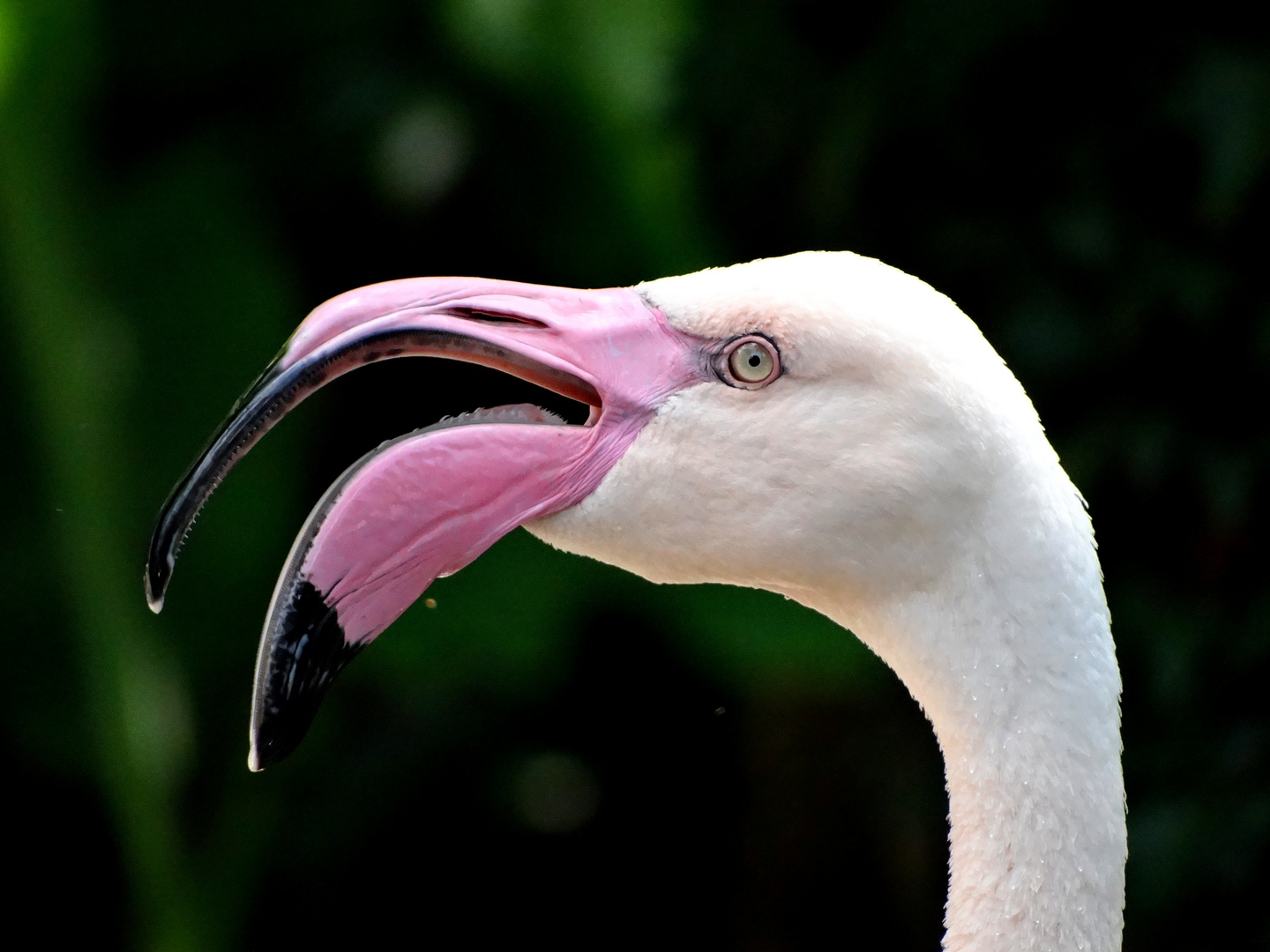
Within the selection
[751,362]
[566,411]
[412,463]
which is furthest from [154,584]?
[566,411]

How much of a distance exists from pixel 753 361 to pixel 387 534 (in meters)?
0.36

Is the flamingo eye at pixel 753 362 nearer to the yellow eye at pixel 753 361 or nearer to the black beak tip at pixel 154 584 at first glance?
the yellow eye at pixel 753 361

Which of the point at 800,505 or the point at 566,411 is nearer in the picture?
the point at 800,505

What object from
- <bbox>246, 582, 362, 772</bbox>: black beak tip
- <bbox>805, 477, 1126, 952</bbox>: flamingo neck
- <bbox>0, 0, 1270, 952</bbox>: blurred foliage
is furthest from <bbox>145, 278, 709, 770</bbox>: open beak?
<bbox>0, 0, 1270, 952</bbox>: blurred foliage

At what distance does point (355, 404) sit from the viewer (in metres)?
3.41

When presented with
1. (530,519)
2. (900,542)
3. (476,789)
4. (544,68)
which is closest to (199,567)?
(476,789)

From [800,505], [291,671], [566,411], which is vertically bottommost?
[291,671]

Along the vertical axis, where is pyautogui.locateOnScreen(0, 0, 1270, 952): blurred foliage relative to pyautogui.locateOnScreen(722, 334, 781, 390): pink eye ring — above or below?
above

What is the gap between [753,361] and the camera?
50.4 inches

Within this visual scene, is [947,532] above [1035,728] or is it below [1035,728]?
above

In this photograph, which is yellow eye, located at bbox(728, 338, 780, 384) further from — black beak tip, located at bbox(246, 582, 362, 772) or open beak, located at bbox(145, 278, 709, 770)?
black beak tip, located at bbox(246, 582, 362, 772)

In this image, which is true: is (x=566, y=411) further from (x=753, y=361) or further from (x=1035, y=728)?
(x=1035, y=728)

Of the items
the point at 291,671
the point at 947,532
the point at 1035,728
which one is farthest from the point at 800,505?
the point at 291,671

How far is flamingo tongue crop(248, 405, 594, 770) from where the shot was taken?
1.26m
